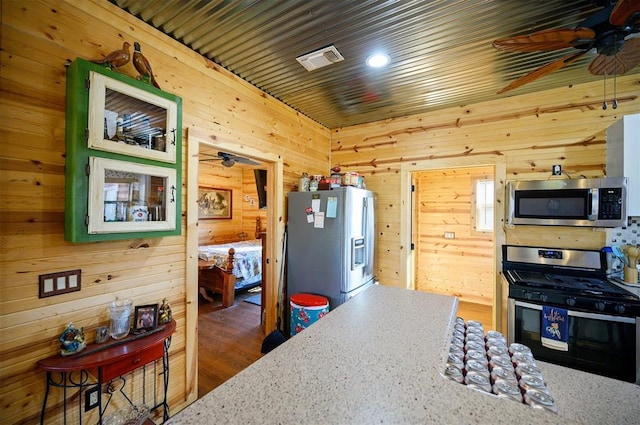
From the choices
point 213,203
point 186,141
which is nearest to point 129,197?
point 186,141

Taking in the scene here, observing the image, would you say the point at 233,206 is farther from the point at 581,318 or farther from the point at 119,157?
the point at 581,318

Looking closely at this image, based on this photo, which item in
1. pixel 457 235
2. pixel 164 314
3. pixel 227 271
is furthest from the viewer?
pixel 457 235

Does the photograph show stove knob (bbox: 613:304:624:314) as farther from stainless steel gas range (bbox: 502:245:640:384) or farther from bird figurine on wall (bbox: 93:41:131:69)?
bird figurine on wall (bbox: 93:41:131:69)

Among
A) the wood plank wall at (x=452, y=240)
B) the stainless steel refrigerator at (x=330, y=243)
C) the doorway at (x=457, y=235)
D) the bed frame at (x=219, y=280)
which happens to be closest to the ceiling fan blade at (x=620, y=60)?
the stainless steel refrigerator at (x=330, y=243)

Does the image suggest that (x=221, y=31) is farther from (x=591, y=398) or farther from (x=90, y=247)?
(x=591, y=398)

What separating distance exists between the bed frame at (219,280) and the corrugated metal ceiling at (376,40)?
2624 millimetres

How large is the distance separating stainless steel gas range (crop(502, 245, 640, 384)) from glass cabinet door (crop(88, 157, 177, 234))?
9.33 feet

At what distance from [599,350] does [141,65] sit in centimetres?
375

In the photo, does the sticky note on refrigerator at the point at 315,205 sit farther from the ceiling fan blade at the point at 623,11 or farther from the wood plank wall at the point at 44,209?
the ceiling fan blade at the point at 623,11

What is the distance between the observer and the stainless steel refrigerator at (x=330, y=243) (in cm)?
275

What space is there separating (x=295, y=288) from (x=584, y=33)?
9.83 feet

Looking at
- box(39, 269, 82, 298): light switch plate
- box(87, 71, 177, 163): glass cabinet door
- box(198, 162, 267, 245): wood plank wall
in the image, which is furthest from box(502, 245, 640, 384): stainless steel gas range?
box(198, 162, 267, 245): wood plank wall

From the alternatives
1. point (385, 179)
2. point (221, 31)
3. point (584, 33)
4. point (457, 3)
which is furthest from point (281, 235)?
point (584, 33)

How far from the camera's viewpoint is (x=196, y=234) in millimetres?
2076
